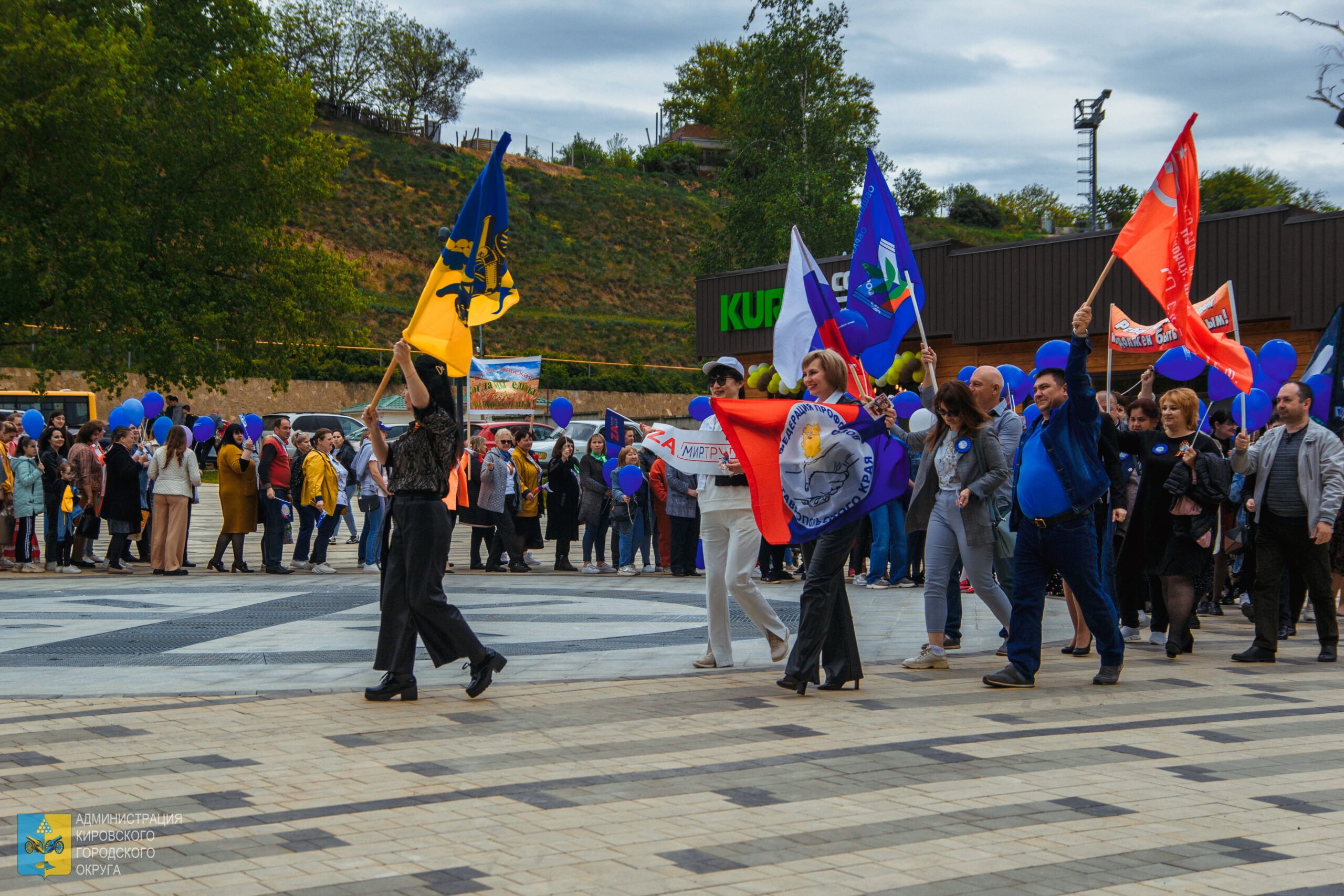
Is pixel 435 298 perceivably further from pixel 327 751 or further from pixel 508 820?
pixel 508 820

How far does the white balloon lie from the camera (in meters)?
9.28

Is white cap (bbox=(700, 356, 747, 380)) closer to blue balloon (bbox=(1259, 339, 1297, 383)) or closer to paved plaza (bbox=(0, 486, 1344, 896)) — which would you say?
paved plaza (bbox=(0, 486, 1344, 896))

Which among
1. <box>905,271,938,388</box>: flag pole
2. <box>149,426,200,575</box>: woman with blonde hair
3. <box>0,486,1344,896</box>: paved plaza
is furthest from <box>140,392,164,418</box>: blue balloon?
<box>905,271,938,388</box>: flag pole

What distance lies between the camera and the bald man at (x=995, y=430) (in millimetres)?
8352

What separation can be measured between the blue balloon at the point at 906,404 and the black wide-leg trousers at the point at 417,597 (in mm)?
7988

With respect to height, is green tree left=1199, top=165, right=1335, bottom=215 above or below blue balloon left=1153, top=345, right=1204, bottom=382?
above

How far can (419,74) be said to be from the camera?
86.9m

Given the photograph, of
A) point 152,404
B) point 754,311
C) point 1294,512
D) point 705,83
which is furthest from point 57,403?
point 705,83

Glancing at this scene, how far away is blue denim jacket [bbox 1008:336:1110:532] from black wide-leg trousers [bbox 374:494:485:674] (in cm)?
353

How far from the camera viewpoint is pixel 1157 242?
9.42 metres

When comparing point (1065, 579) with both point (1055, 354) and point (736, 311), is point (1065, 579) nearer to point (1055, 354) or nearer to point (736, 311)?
point (1055, 354)

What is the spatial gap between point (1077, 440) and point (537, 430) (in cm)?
2688

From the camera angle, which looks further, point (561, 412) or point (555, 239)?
point (555, 239)

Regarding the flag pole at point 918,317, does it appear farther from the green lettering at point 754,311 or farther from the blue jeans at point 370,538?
the green lettering at point 754,311
